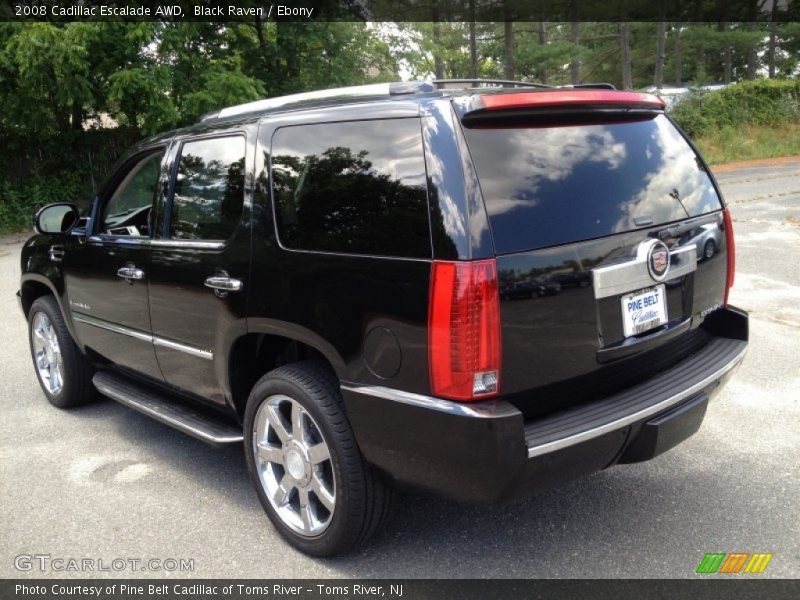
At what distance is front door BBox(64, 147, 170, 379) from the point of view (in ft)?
12.8

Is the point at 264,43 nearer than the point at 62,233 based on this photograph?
No

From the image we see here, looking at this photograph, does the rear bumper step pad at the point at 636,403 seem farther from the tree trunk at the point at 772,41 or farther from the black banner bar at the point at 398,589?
the tree trunk at the point at 772,41

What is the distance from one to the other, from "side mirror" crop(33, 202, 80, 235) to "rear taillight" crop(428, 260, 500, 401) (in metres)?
3.21

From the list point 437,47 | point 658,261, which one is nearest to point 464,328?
point 658,261

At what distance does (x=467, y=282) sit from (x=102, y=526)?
222 cm

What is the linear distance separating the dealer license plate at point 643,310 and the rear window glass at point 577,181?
27 centimetres

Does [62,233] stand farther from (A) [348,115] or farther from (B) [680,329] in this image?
(B) [680,329]

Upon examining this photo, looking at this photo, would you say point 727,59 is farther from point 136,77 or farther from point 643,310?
point 643,310

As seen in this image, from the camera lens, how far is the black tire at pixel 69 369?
476 cm

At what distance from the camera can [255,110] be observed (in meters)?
3.53

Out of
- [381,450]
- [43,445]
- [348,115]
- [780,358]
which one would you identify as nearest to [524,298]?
[381,450]

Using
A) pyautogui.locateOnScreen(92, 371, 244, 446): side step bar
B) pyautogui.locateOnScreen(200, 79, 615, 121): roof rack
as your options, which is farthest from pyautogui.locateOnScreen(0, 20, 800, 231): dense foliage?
pyautogui.locateOnScreen(200, 79, 615, 121): roof rack

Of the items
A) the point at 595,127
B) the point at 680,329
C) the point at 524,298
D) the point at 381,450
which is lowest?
the point at 381,450

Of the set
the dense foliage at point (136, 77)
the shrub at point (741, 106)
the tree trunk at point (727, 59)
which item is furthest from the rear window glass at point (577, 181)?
the tree trunk at point (727, 59)
